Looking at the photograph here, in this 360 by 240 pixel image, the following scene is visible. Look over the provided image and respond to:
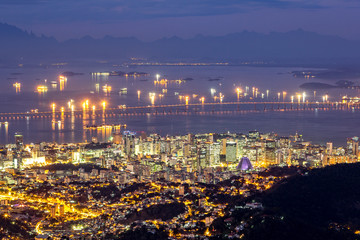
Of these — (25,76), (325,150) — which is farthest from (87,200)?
(25,76)

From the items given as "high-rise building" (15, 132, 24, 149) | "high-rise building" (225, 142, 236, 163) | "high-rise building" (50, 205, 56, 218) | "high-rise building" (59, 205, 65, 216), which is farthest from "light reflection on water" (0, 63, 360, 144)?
"high-rise building" (50, 205, 56, 218)

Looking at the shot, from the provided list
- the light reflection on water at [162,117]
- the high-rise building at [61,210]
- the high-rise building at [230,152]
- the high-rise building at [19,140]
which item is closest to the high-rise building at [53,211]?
the high-rise building at [61,210]

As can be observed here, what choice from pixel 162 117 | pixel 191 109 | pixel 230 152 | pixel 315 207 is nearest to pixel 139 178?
pixel 230 152

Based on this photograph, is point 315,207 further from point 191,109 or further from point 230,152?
point 191,109

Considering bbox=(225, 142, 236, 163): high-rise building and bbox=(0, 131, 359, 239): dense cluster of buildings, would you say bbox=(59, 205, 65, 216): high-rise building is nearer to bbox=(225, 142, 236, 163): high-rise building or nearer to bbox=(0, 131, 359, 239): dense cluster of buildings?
bbox=(0, 131, 359, 239): dense cluster of buildings

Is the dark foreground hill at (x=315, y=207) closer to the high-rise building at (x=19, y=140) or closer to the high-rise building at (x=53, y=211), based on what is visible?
the high-rise building at (x=53, y=211)
